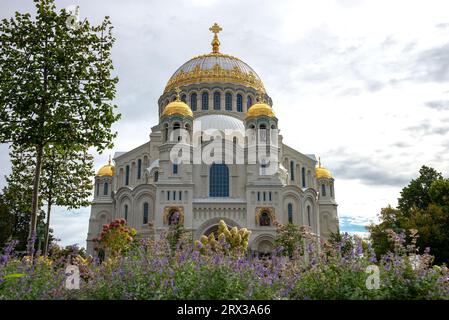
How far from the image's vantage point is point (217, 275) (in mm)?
7793

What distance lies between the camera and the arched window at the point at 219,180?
4466 cm

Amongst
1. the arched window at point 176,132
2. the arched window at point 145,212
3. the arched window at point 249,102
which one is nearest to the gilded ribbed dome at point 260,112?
the arched window at point 176,132

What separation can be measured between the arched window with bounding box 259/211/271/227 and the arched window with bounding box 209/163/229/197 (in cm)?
431

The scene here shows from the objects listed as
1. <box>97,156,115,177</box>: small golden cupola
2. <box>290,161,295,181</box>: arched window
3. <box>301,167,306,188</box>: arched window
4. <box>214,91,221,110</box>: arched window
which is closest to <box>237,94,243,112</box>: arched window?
<box>214,91,221,110</box>: arched window

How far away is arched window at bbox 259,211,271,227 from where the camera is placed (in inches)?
1661

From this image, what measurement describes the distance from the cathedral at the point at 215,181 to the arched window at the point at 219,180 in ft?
0.32

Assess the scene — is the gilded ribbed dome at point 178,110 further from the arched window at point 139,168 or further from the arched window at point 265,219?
the arched window at point 265,219

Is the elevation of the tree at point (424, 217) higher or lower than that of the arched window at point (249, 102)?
lower

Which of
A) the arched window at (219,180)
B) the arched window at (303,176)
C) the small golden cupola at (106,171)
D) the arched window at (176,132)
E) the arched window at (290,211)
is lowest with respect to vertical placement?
the arched window at (290,211)

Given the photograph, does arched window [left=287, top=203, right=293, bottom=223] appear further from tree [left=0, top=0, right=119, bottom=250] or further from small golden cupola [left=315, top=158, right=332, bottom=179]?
tree [left=0, top=0, right=119, bottom=250]

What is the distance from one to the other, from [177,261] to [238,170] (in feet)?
118

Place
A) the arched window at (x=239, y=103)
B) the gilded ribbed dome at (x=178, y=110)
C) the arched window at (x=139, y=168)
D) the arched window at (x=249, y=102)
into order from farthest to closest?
the arched window at (x=249, y=102), the arched window at (x=239, y=103), the arched window at (x=139, y=168), the gilded ribbed dome at (x=178, y=110)

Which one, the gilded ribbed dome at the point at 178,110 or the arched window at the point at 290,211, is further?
the gilded ribbed dome at the point at 178,110
